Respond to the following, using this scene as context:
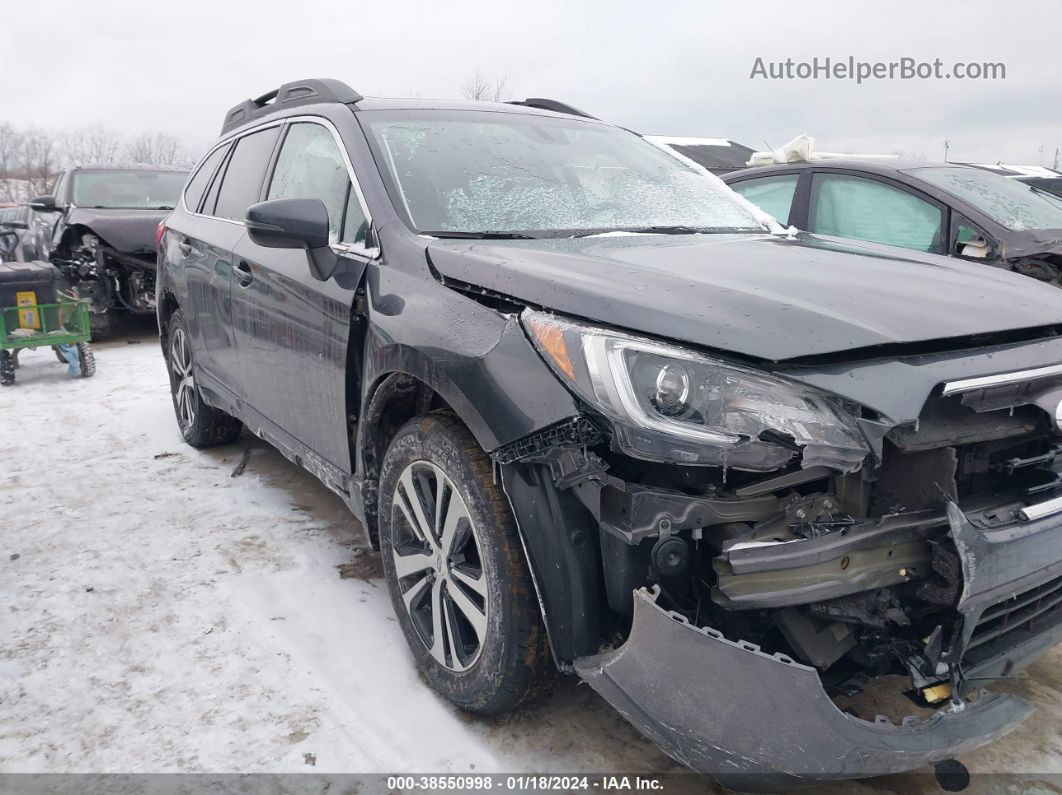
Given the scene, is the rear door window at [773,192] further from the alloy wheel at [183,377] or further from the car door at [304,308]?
the alloy wheel at [183,377]

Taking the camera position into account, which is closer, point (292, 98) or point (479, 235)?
point (479, 235)

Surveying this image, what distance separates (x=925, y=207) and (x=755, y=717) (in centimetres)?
425

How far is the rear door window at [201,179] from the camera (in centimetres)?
454

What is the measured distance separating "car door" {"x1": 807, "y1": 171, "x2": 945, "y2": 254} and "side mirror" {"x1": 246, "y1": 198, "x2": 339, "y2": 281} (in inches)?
132

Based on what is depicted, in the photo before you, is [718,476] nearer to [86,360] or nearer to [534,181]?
[534,181]

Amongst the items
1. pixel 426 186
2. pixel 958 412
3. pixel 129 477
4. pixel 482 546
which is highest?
pixel 426 186

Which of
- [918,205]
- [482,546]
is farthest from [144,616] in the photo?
[918,205]

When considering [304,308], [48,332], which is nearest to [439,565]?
[304,308]

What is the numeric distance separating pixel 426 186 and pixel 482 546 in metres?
1.25

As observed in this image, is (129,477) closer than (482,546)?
No

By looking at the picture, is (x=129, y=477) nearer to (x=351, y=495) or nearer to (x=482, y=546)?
(x=351, y=495)

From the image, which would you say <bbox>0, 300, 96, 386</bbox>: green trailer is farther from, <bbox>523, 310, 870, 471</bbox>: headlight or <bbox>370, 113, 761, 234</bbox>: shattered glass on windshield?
<bbox>523, 310, 870, 471</bbox>: headlight

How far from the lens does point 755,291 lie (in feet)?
6.42

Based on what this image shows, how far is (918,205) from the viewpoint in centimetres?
503
